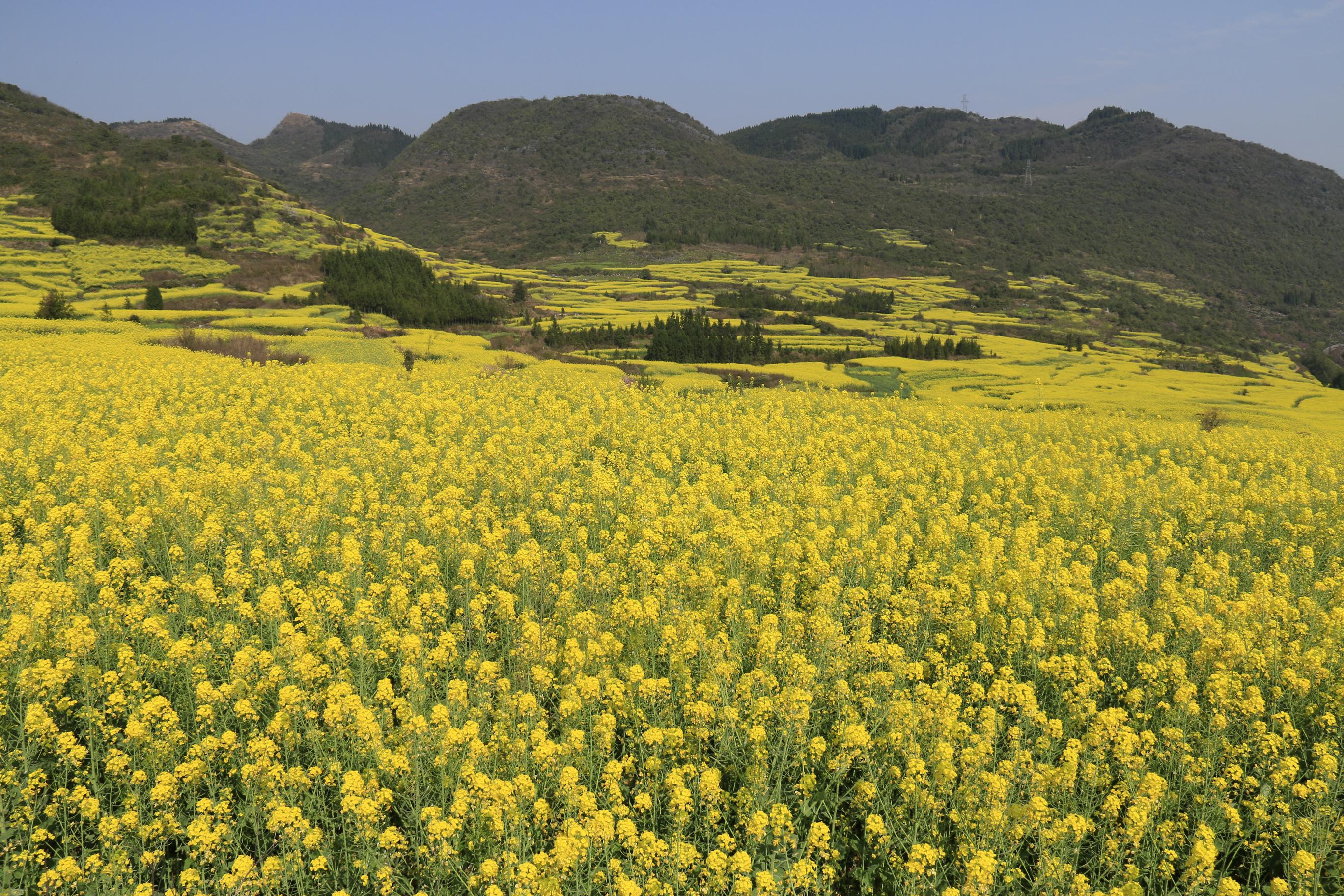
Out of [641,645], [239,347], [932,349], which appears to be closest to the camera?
[641,645]

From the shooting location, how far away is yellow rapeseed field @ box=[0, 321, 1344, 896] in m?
5.05

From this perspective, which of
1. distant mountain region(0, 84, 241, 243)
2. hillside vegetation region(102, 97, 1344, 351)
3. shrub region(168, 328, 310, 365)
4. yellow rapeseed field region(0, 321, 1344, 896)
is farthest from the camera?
hillside vegetation region(102, 97, 1344, 351)

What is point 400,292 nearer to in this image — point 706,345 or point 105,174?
point 706,345

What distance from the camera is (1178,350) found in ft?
192

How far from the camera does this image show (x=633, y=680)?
21.2ft

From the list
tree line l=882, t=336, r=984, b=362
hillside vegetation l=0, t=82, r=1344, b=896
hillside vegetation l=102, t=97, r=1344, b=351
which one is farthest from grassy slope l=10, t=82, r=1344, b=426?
hillside vegetation l=102, t=97, r=1344, b=351

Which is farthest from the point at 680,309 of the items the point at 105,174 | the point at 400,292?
the point at 105,174

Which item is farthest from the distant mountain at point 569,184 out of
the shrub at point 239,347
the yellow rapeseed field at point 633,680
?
the yellow rapeseed field at point 633,680

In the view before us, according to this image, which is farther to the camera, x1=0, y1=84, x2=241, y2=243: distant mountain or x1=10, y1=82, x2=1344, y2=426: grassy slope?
x1=0, y1=84, x2=241, y2=243: distant mountain

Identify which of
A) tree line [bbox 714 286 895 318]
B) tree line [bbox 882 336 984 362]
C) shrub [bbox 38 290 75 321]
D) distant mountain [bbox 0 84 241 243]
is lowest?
shrub [bbox 38 290 75 321]

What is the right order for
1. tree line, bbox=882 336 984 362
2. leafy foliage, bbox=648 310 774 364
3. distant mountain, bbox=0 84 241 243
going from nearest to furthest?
leafy foliage, bbox=648 310 774 364, tree line, bbox=882 336 984 362, distant mountain, bbox=0 84 241 243

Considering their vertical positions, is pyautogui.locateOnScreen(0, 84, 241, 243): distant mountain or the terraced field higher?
pyautogui.locateOnScreen(0, 84, 241, 243): distant mountain

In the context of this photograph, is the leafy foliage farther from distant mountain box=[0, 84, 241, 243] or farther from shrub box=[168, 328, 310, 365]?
distant mountain box=[0, 84, 241, 243]

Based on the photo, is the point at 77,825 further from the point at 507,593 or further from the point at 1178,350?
the point at 1178,350
